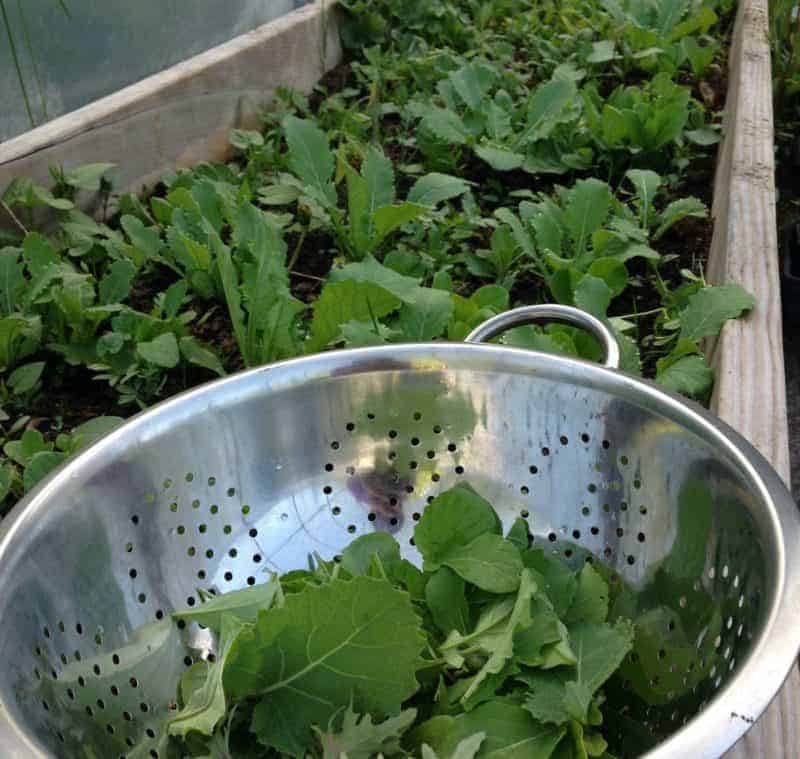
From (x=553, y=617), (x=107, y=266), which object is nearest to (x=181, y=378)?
A: (x=107, y=266)

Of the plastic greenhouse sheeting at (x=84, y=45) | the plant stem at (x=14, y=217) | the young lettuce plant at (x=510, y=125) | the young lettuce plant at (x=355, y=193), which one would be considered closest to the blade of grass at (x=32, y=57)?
the plastic greenhouse sheeting at (x=84, y=45)

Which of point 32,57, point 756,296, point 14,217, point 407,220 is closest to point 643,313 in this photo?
point 756,296

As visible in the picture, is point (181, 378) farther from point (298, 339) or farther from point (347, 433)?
point (347, 433)

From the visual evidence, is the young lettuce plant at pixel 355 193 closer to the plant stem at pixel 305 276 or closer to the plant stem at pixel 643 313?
the plant stem at pixel 305 276

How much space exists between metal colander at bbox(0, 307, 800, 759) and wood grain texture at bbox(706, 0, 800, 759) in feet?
0.31

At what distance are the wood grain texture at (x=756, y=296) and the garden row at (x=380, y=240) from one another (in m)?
0.04

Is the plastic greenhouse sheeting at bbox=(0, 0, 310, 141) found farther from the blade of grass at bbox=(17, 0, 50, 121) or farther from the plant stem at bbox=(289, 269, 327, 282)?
the plant stem at bbox=(289, 269, 327, 282)

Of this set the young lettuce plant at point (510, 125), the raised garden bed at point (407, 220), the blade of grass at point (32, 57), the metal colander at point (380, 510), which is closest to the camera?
the metal colander at point (380, 510)

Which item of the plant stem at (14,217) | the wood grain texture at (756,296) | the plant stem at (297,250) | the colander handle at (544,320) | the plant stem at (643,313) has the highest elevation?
the colander handle at (544,320)

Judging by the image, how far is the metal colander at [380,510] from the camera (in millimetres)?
771

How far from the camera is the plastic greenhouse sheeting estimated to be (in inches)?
72.9

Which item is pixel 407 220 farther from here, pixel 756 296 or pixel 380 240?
pixel 756 296

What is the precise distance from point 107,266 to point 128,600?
2.98ft

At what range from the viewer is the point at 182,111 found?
6.75 ft
